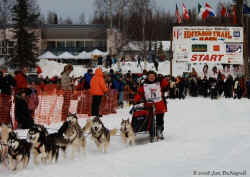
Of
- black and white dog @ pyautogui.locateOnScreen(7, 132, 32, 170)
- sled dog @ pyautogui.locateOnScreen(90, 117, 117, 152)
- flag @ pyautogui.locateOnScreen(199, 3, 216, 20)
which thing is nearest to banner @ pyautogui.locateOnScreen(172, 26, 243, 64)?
flag @ pyautogui.locateOnScreen(199, 3, 216, 20)

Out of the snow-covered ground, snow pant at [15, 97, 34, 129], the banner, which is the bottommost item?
the snow-covered ground

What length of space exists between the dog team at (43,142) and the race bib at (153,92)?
1.20 metres

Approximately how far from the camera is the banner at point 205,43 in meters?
19.4

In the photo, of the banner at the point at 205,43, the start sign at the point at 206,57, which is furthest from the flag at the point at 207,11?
the start sign at the point at 206,57

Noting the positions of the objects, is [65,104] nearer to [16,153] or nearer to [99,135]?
[99,135]

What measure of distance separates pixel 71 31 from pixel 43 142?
152 feet

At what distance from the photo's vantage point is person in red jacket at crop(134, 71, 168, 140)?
734 centimetres

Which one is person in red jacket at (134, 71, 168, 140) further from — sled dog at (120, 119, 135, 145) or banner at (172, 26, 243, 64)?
banner at (172, 26, 243, 64)

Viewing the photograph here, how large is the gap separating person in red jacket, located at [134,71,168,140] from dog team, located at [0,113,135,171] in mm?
1180

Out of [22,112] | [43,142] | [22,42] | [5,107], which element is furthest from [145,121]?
[22,42]

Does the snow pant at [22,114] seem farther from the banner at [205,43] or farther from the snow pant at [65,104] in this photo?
the banner at [205,43]

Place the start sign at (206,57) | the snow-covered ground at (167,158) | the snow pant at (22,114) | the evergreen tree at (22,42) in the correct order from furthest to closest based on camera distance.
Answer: the evergreen tree at (22,42), the start sign at (206,57), the snow pant at (22,114), the snow-covered ground at (167,158)

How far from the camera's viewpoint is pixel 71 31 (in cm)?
5062

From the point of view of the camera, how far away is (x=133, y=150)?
6.45 metres
